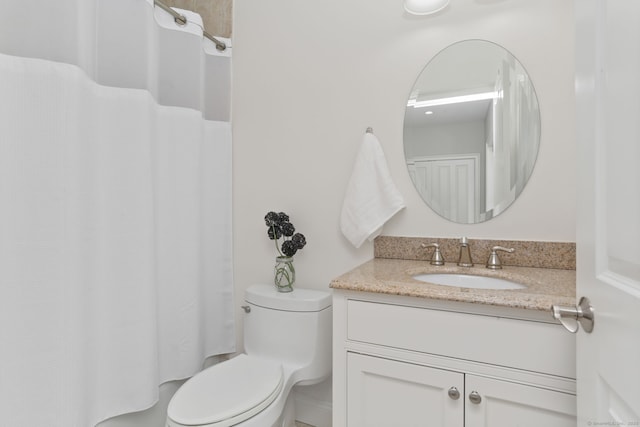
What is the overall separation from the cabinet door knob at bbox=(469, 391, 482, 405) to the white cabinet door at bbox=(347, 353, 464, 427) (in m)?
0.02

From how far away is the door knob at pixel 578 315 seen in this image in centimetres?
62

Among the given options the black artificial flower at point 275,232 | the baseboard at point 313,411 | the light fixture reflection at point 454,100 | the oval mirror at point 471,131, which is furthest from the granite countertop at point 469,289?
the baseboard at point 313,411

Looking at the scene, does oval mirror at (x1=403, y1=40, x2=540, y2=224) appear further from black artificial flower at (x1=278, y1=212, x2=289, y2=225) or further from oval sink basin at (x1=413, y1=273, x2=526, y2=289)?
black artificial flower at (x1=278, y1=212, x2=289, y2=225)

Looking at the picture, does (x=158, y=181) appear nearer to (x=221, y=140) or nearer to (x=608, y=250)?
(x=221, y=140)

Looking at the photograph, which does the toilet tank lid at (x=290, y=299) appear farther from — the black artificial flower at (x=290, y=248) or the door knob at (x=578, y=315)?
the door knob at (x=578, y=315)

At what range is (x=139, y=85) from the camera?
4.37 feet

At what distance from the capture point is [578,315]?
640 mm

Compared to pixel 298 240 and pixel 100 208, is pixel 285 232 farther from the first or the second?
pixel 100 208

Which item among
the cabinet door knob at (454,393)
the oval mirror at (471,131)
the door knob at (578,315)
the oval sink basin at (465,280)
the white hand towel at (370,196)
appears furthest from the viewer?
the white hand towel at (370,196)

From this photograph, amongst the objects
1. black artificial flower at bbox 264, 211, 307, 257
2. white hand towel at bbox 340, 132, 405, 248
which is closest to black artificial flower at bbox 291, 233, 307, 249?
black artificial flower at bbox 264, 211, 307, 257

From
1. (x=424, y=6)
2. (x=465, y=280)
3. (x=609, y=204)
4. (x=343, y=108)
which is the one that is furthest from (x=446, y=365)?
(x=424, y=6)

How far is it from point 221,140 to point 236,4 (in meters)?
0.79

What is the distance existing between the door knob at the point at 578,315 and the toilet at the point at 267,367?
0.94m

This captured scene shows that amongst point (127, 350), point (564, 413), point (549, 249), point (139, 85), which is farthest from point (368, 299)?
point (139, 85)
